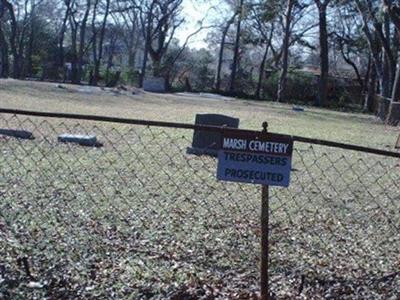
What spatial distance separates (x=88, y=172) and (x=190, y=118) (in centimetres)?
1154

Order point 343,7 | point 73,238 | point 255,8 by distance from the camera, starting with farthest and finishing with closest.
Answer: point 255,8
point 343,7
point 73,238

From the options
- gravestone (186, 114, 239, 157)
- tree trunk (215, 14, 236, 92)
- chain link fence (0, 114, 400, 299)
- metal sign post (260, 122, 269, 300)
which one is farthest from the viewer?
tree trunk (215, 14, 236, 92)

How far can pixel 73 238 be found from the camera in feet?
15.4

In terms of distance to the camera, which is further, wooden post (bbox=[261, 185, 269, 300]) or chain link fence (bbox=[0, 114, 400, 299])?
chain link fence (bbox=[0, 114, 400, 299])

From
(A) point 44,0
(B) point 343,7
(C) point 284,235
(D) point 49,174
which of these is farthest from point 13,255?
(A) point 44,0

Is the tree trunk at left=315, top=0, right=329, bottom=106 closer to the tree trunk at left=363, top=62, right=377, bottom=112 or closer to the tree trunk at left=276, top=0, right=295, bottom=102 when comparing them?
the tree trunk at left=276, top=0, right=295, bottom=102

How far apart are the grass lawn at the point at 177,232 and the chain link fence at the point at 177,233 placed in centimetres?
1

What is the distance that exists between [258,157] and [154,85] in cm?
3856

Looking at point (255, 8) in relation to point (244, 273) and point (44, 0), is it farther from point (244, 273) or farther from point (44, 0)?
point (244, 273)

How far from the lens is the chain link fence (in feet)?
12.8

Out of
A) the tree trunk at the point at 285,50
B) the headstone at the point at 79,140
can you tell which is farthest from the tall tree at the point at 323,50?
the headstone at the point at 79,140

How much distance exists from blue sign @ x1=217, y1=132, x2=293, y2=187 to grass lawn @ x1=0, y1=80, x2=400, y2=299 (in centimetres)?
87

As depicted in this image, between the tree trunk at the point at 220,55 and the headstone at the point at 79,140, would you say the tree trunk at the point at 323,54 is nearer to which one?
the tree trunk at the point at 220,55

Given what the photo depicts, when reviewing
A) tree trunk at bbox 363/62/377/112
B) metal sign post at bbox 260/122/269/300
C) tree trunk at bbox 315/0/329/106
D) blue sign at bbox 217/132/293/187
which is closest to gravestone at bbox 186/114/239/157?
metal sign post at bbox 260/122/269/300
